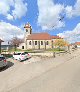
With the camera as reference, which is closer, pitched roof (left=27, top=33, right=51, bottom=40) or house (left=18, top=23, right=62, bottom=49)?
house (left=18, top=23, right=62, bottom=49)

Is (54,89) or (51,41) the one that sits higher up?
(51,41)

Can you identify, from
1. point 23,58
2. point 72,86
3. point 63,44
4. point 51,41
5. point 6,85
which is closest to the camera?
point 72,86

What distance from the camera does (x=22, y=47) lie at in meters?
91.7

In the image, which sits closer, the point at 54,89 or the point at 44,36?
the point at 54,89

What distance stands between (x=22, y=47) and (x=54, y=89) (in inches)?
3255

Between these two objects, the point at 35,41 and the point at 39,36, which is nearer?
the point at 35,41

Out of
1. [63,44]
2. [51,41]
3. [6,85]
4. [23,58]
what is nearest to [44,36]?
[51,41]

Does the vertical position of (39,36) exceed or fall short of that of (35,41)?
it exceeds it

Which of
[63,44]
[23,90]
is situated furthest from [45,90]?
[63,44]

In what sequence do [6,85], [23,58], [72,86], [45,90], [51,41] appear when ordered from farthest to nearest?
1. [51,41]
2. [23,58]
3. [6,85]
4. [72,86]
5. [45,90]

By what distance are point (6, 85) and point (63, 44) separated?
77283mm

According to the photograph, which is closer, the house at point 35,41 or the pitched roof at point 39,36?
the house at point 35,41

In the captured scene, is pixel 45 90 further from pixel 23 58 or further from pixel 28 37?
pixel 28 37

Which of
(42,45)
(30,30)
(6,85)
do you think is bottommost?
(6,85)
